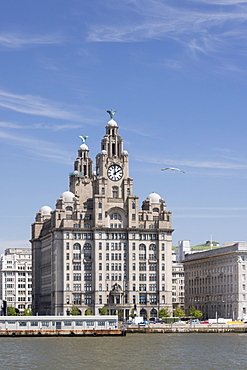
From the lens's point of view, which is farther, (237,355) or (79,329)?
(79,329)

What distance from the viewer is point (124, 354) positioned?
418 feet

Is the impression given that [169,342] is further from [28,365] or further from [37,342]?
[28,365]

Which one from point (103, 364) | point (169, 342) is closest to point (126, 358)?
point (103, 364)

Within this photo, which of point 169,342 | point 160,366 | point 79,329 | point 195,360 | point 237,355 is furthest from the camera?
point 79,329

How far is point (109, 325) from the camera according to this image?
186m

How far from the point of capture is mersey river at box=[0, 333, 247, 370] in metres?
111

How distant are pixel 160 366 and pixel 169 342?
46.9m

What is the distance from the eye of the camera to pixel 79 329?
185m

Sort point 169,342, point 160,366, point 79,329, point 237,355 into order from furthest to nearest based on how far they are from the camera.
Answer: point 79,329 → point 169,342 → point 237,355 → point 160,366

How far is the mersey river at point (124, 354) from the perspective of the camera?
365 feet

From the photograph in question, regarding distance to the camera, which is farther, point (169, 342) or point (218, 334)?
point (218, 334)

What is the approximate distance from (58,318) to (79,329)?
5.06 meters

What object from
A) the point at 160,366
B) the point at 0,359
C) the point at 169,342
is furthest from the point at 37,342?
the point at 160,366

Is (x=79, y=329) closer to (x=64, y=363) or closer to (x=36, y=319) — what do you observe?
(x=36, y=319)
